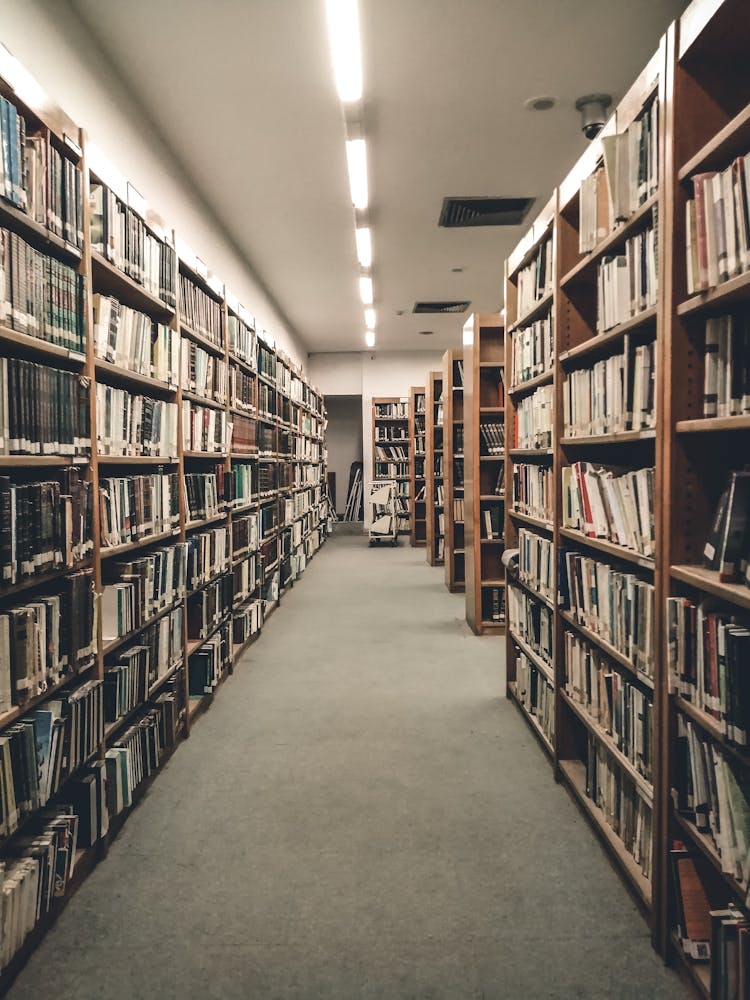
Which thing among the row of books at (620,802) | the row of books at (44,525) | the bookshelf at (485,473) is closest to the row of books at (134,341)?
the row of books at (44,525)

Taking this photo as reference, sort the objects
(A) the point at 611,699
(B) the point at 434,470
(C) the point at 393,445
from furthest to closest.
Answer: (C) the point at 393,445 → (B) the point at 434,470 → (A) the point at 611,699

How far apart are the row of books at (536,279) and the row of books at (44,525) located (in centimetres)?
204

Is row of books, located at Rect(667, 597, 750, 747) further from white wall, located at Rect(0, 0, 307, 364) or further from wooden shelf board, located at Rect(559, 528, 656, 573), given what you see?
white wall, located at Rect(0, 0, 307, 364)

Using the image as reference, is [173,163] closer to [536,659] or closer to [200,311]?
[200,311]

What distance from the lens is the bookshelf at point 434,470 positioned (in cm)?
827

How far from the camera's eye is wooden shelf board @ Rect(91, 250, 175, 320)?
2.40 meters

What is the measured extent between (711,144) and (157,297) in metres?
2.24

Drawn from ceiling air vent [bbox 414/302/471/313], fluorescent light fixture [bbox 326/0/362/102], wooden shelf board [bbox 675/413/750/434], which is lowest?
wooden shelf board [bbox 675/413/750/434]

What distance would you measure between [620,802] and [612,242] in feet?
5.91

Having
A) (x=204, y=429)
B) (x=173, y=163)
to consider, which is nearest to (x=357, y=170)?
(x=173, y=163)

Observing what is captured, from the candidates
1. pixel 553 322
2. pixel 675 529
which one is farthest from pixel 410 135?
pixel 675 529

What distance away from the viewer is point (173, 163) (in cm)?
449

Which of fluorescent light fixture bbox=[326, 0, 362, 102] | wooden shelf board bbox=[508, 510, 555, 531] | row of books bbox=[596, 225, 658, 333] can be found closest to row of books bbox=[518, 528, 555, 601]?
wooden shelf board bbox=[508, 510, 555, 531]

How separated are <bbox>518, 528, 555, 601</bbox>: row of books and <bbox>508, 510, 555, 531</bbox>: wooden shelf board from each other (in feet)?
0.16
